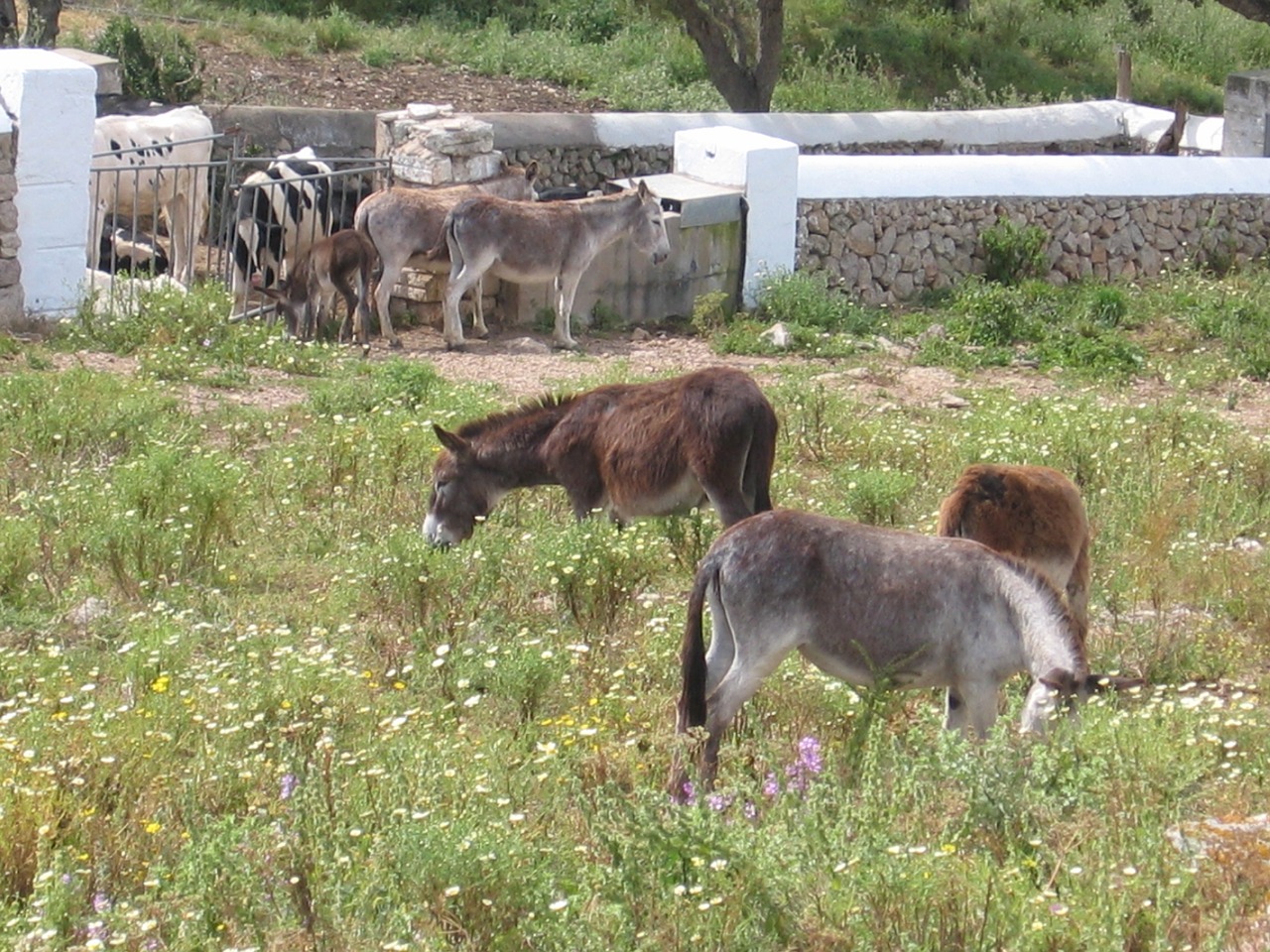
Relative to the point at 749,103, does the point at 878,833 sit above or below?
below

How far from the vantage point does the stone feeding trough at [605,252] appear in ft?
53.7

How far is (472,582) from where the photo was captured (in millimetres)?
8344

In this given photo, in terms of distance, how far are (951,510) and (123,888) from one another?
12.3 feet

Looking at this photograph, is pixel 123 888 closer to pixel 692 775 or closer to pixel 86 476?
pixel 692 775

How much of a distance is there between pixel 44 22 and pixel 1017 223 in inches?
497

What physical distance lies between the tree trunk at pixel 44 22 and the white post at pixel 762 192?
997 centimetres

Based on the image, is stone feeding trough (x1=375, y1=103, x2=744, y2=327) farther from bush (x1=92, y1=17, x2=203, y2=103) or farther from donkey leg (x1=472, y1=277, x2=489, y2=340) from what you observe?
bush (x1=92, y1=17, x2=203, y2=103)

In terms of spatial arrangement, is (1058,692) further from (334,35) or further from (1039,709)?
(334,35)

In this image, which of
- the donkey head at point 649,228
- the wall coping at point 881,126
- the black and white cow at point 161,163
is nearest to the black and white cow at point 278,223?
the black and white cow at point 161,163

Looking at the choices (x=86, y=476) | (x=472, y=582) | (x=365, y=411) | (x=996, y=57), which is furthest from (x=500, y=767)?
(x=996, y=57)

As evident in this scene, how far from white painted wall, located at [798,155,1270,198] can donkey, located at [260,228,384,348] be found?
4.57 metres

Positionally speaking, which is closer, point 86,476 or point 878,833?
point 878,833

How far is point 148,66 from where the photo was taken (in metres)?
22.2

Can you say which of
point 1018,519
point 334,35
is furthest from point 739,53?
point 1018,519
